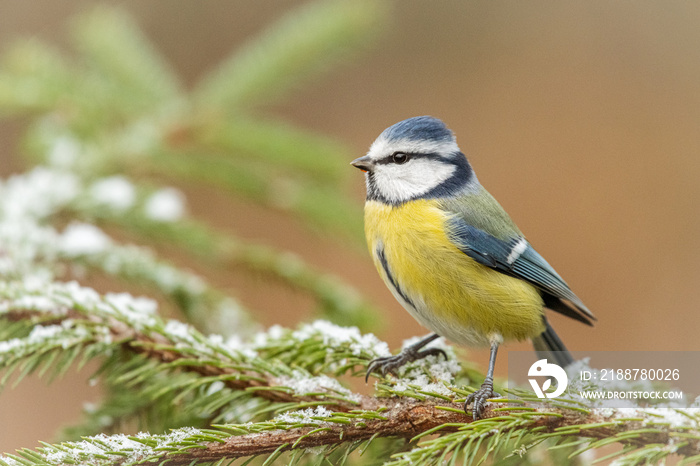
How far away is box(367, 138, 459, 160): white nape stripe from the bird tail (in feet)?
1.34

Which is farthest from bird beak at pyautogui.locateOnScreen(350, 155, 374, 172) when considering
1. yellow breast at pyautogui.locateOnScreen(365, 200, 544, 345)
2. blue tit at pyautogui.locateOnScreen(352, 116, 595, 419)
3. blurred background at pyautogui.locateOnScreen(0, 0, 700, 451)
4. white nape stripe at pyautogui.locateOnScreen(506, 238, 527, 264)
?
blurred background at pyautogui.locateOnScreen(0, 0, 700, 451)

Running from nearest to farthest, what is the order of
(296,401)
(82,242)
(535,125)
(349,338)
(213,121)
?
(296,401)
(349,338)
(82,242)
(213,121)
(535,125)

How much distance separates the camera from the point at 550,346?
123cm

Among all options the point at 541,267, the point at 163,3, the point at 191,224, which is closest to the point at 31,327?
the point at 191,224

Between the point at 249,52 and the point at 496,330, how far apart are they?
1.07 metres

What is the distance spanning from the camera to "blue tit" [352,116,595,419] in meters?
1.03

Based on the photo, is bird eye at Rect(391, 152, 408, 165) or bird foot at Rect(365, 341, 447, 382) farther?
bird eye at Rect(391, 152, 408, 165)

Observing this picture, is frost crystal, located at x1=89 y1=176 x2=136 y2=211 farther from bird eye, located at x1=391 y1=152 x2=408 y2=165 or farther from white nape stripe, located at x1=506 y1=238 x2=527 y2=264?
white nape stripe, located at x1=506 y1=238 x2=527 y2=264

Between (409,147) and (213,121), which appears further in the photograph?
(213,121)

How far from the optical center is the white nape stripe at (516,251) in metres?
1.09

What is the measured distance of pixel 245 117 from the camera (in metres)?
1.73

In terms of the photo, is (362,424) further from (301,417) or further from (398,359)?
(398,359)

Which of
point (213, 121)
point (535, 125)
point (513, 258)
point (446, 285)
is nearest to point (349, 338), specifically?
point (446, 285)

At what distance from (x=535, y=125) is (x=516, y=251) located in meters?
2.00
